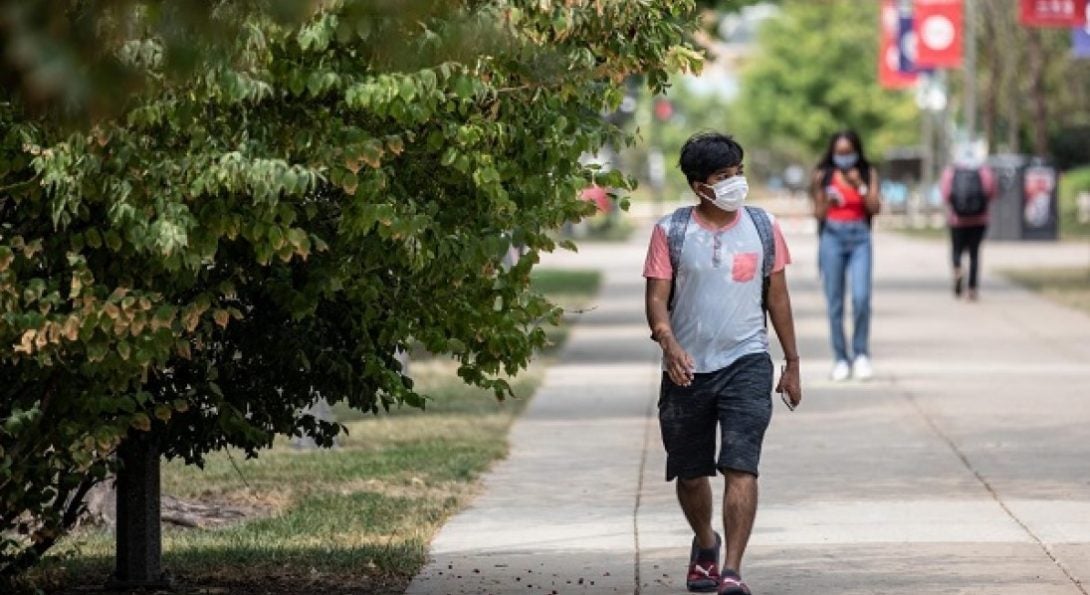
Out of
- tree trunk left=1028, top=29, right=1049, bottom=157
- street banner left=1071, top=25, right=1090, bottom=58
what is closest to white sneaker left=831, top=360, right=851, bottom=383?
street banner left=1071, top=25, right=1090, bottom=58

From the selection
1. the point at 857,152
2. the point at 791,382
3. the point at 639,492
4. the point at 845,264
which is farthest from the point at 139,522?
the point at 845,264

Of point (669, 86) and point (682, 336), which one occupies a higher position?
point (669, 86)

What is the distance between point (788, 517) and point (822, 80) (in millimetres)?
73865

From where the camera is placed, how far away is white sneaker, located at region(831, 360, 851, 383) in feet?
53.6

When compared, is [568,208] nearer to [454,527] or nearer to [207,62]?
[454,527]

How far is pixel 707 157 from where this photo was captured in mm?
7176

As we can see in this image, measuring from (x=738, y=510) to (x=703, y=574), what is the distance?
1.45ft

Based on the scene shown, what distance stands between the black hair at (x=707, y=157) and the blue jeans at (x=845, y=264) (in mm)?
8636

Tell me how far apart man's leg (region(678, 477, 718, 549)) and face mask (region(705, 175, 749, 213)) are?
36.8 inches

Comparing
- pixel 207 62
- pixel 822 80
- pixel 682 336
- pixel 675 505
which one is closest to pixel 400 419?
pixel 675 505

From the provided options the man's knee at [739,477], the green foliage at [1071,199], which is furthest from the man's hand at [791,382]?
the green foliage at [1071,199]

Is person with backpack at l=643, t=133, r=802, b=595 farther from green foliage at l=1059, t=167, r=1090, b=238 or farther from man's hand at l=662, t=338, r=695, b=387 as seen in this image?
green foliage at l=1059, t=167, r=1090, b=238

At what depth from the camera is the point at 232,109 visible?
609 cm

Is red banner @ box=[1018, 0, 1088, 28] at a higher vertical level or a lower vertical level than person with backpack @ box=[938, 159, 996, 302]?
higher
